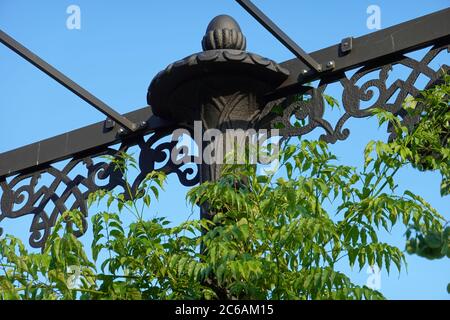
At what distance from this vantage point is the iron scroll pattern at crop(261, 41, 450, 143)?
6.94 m

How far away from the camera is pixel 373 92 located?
7047mm

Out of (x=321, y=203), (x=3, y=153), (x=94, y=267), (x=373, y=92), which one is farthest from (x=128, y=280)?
(x=3, y=153)

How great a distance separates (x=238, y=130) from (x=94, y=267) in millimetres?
1028

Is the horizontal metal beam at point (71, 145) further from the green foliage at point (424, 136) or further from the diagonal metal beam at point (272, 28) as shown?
the green foliage at point (424, 136)

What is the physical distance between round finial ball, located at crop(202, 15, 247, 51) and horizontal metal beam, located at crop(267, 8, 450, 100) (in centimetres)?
25

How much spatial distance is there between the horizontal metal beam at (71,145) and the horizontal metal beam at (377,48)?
0.75 metres

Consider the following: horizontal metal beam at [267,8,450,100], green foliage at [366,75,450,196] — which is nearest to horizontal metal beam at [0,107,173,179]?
horizontal metal beam at [267,8,450,100]

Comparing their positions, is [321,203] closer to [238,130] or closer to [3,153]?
[238,130]

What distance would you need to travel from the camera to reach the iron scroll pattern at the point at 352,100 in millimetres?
6941

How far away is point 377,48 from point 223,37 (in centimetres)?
74

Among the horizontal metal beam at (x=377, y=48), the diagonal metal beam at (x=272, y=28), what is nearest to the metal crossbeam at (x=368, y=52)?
the horizontal metal beam at (x=377, y=48)
